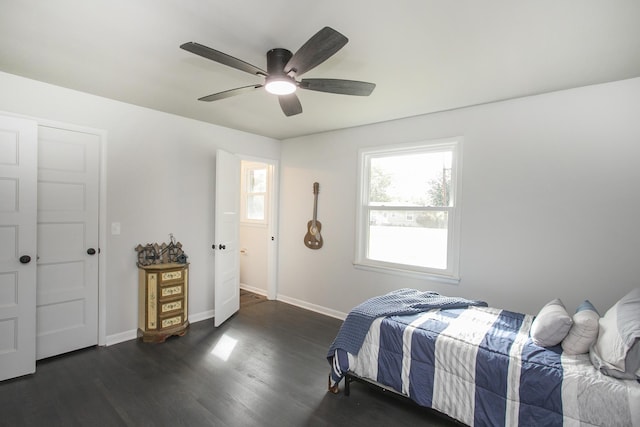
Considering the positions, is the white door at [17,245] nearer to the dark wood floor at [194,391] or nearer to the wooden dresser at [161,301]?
the dark wood floor at [194,391]

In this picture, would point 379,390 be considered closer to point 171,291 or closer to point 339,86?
point 339,86

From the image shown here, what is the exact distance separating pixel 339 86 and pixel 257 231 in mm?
3575

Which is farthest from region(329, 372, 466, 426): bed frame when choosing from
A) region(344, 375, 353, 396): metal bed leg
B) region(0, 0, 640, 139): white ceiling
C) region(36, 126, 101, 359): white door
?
region(36, 126, 101, 359): white door

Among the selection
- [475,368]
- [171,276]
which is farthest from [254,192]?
[475,368]

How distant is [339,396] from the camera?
2.39 metres

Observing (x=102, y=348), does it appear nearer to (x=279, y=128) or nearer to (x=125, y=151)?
(x=125, y=151)

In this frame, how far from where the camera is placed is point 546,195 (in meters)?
2.75

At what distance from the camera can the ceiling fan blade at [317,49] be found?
150 cm

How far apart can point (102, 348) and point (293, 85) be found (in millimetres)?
3100

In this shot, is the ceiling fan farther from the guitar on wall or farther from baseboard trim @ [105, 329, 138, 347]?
baseboard trim @ [105, 329, 138, 347]

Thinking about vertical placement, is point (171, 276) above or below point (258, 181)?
below

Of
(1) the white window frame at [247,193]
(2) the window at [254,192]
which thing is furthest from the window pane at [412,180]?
(2) the window at [254,192]

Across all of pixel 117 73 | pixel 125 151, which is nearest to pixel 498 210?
pixel 117 73

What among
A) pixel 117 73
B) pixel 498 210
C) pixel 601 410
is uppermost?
pixel 117 73
